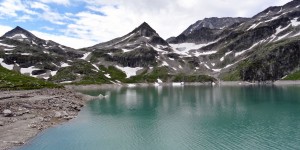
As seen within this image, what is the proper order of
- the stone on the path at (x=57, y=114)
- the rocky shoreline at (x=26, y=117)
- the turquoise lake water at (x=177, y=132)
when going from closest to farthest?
the turquoise lake water at (x=177, y=132), the rocky shoreline at (x=26, y=117), the stone on the path at (x=57, y=114)

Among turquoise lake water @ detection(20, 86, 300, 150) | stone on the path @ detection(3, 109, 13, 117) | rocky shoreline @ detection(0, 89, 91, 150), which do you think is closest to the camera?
turquoise lake water @ detection(20, 86, 300, 150)

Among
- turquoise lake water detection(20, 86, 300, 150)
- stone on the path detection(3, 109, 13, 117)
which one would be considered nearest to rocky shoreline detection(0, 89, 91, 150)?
stone on the path detection(3, 109, 13, 117)

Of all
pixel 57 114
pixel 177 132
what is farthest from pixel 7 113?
pixel 177 132

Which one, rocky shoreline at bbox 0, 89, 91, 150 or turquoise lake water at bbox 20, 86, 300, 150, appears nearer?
turquoise lake water at bbox 20, 86, 300, 150

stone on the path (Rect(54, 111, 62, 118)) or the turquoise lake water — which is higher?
stone on the path (Rect(54, 111, 62, 118))

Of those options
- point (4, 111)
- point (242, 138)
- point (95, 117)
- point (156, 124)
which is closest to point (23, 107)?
point (4, 111)

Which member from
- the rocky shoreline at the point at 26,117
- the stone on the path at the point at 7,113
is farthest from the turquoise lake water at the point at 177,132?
the stone on the path at the point at 7,113

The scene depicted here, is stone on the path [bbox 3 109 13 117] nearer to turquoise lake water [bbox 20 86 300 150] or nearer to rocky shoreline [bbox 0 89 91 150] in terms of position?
rocky shoreline [bbox 0 89 91 150]

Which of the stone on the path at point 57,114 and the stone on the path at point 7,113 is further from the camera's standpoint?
the stone on the path at point 57,114

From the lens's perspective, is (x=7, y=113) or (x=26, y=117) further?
(x=26, y=117)

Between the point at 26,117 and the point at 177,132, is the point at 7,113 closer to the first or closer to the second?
the point at 26,117

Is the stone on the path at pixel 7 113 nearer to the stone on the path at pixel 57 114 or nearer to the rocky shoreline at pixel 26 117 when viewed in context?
the rocky shoreline at pixel 26 117

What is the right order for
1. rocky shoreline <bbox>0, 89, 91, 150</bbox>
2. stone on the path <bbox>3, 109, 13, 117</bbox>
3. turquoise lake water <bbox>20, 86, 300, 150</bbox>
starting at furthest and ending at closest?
stone on the path <bbox>3, 109, 13, 117</bbox> → rocky shoreline <bbox>0, 89, 91, 150</bbox> → turquoise lake water <bbox>20, 86, 300, 150</bbox>

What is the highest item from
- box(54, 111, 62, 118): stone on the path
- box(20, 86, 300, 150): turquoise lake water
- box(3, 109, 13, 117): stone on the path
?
box(3, 109, 13, 117): stone on the path
